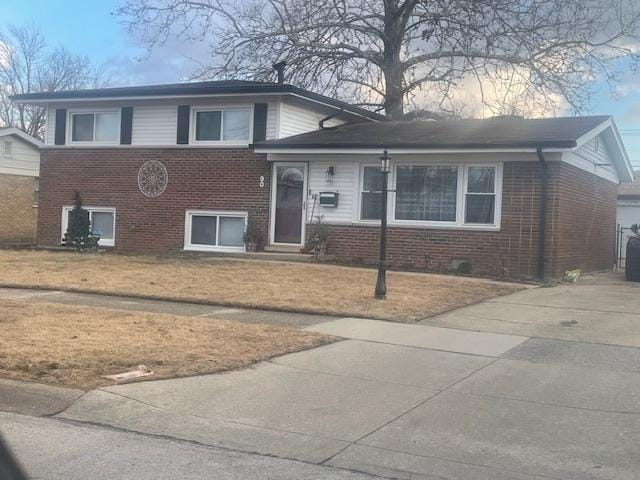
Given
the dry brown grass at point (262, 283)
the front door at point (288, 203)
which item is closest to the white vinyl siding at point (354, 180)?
the front door at point (288, 203)

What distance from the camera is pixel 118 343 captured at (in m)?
7.66

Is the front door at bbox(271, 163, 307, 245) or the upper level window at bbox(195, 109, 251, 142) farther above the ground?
the upper level window at bbox(195, 109, 251, 142)

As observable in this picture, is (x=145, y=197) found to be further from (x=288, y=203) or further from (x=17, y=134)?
(x=17, y=134)

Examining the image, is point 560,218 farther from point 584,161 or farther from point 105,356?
point 105,356

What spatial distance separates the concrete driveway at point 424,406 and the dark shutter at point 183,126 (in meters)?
11.8

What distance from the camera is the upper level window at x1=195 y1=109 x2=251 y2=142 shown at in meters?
19.0

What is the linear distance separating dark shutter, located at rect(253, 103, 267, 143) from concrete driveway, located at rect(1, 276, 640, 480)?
10547 millimetres

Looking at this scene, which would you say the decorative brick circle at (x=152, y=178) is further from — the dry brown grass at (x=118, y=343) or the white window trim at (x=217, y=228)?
the dry brown grass at (x=118, y=343)

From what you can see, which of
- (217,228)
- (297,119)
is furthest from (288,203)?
(297,119)

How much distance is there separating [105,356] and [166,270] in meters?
7.75

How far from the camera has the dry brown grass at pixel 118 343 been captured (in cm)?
663

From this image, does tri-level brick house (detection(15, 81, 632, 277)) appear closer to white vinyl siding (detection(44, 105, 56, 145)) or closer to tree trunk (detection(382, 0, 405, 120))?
white vinyl siding (detection(44, 105, 56, 145))

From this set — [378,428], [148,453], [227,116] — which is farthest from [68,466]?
[227,116]

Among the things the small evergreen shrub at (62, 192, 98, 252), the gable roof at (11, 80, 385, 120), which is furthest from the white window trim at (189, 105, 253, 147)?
the small evergreen shrub at (62, 192, 98, 252)
